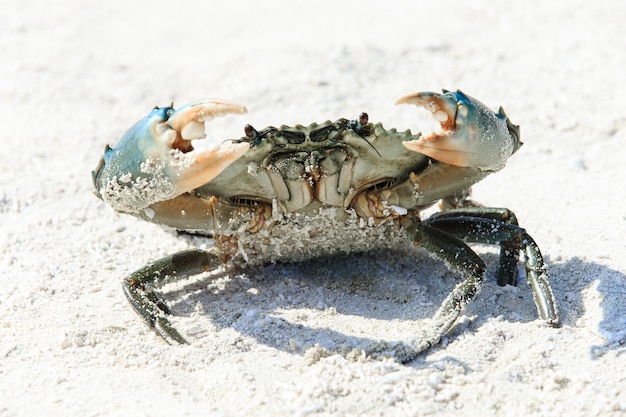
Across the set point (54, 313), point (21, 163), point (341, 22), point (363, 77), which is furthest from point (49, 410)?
point (341, 22)

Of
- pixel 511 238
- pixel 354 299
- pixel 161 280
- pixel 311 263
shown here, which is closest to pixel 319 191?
pixel 354 299

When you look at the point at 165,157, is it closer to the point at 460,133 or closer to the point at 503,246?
the point at 460,133

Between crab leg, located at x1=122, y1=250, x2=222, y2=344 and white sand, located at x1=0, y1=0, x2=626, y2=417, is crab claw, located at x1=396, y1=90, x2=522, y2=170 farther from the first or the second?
crab leg, located at x1=122, y1=250, x2=222, y2=344

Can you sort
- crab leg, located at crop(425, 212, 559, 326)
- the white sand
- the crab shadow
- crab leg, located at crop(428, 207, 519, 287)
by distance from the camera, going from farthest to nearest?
crab leg, located at crop(428, 207, 519, 287) < crab leg, located at crop(425, 212, 559, 326) < the crab shadow < the white sand

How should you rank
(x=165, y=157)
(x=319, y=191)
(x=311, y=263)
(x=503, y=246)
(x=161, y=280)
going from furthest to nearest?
(x=311, y=263) → (x=503, y=246) → (x=161, y=280) → (x=319, y=191) → (x=165, y=157)

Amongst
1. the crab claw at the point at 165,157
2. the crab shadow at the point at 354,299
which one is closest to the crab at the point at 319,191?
the crab claw at the point at 165,157

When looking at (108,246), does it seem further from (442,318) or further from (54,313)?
(442,318)

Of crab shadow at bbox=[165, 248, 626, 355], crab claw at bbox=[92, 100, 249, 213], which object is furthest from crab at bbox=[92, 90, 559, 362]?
crab shadow at bbox=[165, 248, 626, 355]
